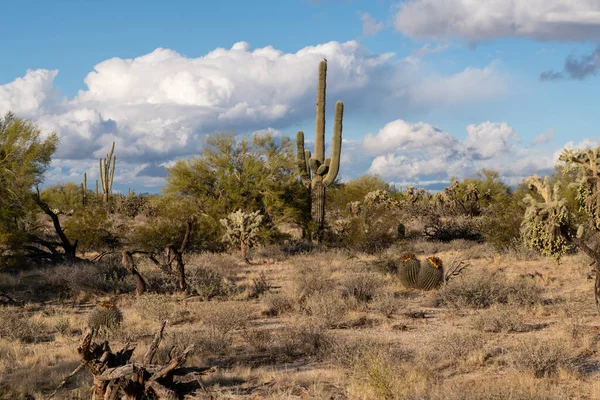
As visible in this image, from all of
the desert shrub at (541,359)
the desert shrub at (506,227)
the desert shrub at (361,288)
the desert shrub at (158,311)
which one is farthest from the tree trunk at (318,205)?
the desert shrub at (541,359)

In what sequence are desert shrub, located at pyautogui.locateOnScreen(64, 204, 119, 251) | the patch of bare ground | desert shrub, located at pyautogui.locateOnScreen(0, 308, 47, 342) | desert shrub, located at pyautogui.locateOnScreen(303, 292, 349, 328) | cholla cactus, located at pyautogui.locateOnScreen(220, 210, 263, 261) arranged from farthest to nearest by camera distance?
cholla cactus, located at pyautogui.locateOnScreen(220, 210, 263, 261), desert shrub, located at pyautogui.locateOnScreen(64, 204, 119, 251), desert shrub, located at pyautogui.locateOnScreen(303, 292, 349, 328), desert shrub, located at pyautogui.locateOnScreen(0, 308, 47, 342), the patch of bare ground

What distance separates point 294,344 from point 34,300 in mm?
7948

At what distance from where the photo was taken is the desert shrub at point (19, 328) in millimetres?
10344

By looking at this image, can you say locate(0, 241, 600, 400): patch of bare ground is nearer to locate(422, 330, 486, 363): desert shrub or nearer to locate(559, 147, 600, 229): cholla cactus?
locate(422, 330, 486, 363): desert shrub

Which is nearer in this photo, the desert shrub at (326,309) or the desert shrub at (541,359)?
the desert shrub at (541,359)

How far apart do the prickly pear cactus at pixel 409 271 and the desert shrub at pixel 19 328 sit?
27.6 feet

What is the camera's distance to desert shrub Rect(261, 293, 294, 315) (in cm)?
1275

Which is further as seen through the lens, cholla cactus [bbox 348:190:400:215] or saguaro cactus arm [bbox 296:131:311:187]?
cholla cactus [bbox 348:190:400:215]

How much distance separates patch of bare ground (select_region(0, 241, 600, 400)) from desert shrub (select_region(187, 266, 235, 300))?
0.16 feet

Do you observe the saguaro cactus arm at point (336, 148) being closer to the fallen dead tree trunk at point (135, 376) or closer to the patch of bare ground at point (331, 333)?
the patch of bare ground at point (331, 333)

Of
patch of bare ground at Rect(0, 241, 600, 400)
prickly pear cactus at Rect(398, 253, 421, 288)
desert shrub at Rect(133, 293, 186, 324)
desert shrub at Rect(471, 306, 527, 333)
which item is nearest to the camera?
patch of bare ground at Rect(0, 241, 600, 400)

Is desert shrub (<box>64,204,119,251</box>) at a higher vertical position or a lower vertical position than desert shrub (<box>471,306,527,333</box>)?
higher

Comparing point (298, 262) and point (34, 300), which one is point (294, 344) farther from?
point (298, 262)

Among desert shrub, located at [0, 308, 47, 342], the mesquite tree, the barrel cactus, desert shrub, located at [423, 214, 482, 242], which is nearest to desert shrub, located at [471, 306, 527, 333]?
the mesquite tree
